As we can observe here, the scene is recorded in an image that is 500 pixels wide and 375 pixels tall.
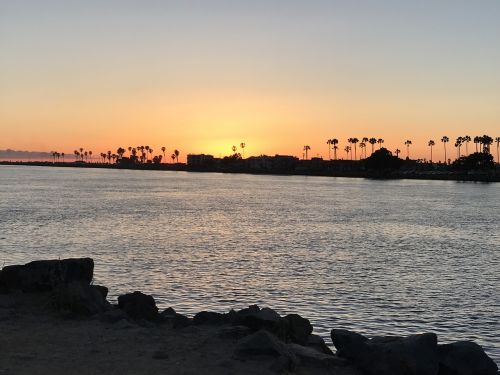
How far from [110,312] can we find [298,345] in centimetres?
546

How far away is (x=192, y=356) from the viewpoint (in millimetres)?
12695

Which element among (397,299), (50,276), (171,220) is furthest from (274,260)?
(171,220)

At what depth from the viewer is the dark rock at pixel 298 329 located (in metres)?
15.1

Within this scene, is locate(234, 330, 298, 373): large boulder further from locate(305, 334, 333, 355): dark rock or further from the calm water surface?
the calm water surface

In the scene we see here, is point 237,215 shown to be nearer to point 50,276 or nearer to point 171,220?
point 171,220

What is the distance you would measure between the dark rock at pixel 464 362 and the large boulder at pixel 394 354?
0.28 metres

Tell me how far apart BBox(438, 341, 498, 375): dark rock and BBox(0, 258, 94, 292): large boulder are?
35.2 feet

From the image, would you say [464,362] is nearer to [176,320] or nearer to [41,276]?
[176,320]

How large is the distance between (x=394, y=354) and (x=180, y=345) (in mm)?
4915

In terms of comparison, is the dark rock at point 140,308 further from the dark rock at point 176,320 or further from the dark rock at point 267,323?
the dark rock at point 267,323

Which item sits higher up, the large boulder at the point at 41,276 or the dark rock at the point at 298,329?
the large boulder at the point at 41,276

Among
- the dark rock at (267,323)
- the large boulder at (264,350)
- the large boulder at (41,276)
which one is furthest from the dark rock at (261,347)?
the large boulder at (41,276)

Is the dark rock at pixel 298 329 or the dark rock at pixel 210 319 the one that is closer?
the dark rock at pixel 298 329

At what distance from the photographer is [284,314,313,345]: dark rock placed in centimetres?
1508
